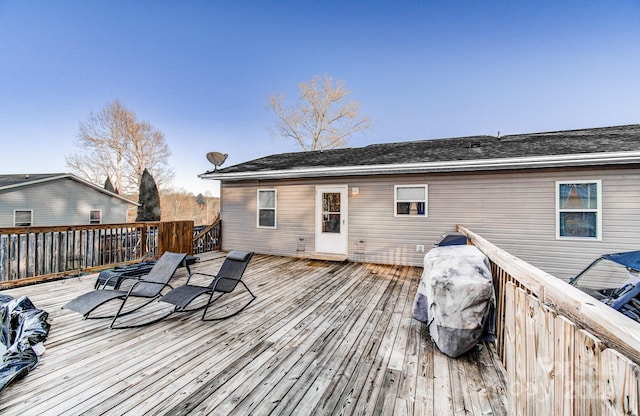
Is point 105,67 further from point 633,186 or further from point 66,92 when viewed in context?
point 633,186

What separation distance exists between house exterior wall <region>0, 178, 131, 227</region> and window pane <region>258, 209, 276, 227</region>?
11.5 metres

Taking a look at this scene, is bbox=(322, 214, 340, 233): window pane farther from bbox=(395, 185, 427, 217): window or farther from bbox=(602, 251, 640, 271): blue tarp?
bbox=(602, 251, 640, 271): blue tarp

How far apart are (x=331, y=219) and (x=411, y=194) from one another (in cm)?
226

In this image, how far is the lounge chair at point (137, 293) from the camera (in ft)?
9.57

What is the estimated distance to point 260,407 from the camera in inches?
70.7

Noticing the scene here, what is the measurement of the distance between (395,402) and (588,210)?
6263 millimetres

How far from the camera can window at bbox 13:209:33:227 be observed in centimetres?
1112

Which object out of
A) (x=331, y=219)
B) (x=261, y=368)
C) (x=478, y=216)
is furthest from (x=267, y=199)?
(x=261, y=368)

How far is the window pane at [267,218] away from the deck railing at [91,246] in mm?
1694

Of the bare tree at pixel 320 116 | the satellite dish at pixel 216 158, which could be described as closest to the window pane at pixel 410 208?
the satellite dish at pixel 216 158

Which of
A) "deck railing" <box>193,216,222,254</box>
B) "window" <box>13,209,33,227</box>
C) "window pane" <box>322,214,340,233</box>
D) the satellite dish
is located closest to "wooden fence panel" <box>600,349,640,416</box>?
"window pane" <box>322,214,340,233</box>

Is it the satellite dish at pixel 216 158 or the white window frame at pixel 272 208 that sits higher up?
the satellite dish at pixel 216 158

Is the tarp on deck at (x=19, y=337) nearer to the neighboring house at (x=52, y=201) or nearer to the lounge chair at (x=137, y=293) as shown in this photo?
the lounge chair at (x=137, y=293)

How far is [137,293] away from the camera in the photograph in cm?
323
